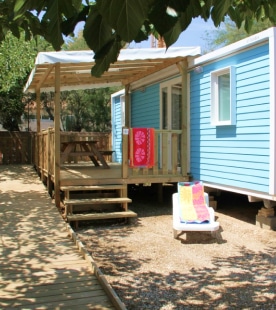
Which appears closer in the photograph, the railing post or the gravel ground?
the gravel ground

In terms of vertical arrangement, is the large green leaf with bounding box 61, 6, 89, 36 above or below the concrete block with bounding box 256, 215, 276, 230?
above

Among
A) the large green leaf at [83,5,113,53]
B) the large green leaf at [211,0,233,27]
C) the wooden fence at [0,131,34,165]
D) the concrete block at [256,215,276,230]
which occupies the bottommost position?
the concrete block at [256,215,276,230]

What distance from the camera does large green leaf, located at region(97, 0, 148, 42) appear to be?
1022 millimetres

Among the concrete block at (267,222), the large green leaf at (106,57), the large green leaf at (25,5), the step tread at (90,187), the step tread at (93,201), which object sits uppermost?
the large green leaf at (25,5)

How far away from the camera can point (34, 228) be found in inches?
225

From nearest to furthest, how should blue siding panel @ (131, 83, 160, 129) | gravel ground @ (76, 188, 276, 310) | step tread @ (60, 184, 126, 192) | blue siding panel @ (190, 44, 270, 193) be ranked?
gravel ground @ (76, 188, 276, 310) → blue siding panel @ (190, 44, 270, 193) → step tread @ (60, 184, 126, 192) → blue siding panel @ (131, 83, 160, 129)

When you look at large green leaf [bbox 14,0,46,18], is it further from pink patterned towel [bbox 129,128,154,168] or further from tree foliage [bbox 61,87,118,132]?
tree foliage [bbox 61,87,118,132]

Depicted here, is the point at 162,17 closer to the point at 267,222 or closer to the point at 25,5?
the point at 25,5

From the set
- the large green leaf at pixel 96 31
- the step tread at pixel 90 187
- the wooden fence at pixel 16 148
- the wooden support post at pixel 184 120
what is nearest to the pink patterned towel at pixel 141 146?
the step tread at pixel 90 187

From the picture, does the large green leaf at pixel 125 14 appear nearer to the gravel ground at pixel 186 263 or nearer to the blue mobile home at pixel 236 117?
the gravel ground at pixel 186 263

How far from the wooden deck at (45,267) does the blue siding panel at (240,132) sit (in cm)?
312

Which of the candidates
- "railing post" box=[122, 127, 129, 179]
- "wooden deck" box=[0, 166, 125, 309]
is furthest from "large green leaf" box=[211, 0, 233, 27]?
"railing post" box=[122, 127, 129, 179]

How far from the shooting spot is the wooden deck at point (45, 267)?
338 centimetres

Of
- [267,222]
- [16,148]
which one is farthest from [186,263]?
[16,148]
